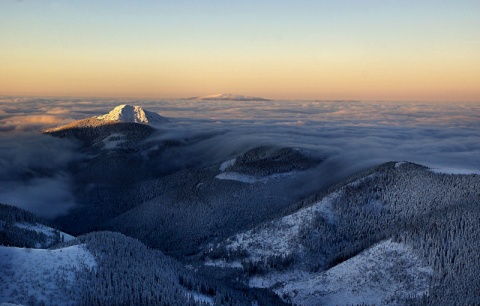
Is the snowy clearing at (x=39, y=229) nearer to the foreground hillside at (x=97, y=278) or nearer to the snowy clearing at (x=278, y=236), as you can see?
the foreground hillside at (x=97, y=278)

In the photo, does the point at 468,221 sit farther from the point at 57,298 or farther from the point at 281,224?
the point at 57,298

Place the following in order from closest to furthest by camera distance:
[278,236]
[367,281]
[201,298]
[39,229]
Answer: [201,298] < [367,281] < [39,229] < [278,236]

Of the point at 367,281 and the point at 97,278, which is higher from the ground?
the point at 97,278

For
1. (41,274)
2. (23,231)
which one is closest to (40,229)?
(23,231)

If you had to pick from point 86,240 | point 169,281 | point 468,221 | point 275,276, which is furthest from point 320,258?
point 86,240

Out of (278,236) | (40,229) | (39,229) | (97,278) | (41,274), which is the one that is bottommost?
(278,236)

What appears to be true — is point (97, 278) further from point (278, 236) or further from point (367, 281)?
point (278, 236)

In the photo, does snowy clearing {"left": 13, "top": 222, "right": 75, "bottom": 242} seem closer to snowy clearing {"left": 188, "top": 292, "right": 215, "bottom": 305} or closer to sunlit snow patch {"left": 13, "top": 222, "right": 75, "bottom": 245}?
sunlit snow patch {"left": 13, "top": 222, "right": 75, "bottom": 245}
